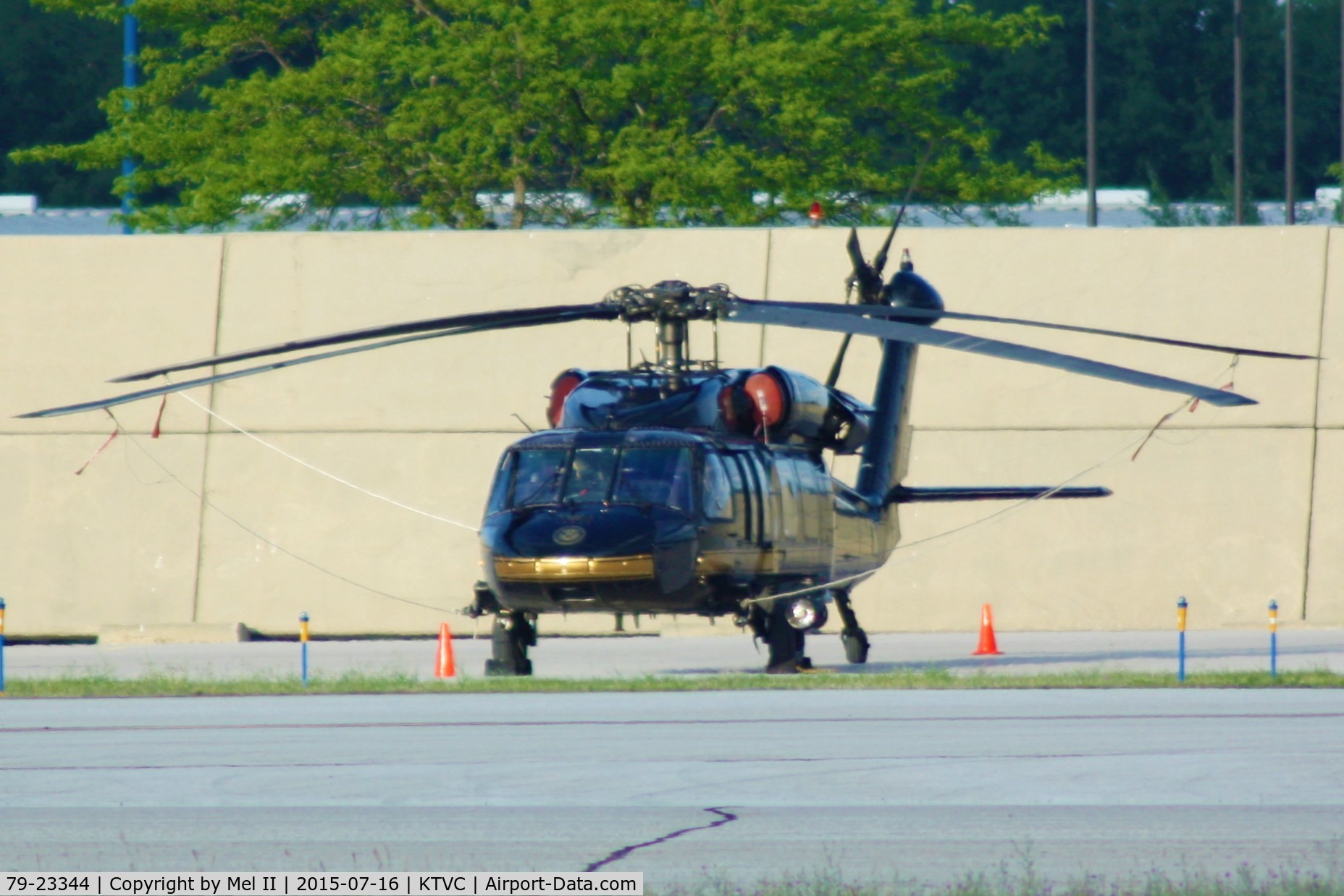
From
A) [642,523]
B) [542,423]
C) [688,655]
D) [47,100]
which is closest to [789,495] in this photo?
[642,523]

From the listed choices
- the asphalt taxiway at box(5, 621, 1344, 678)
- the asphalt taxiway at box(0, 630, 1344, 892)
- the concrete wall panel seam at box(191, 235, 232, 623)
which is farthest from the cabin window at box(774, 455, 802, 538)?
the concrete wall panel seam at box(191, 235, 232, 623)

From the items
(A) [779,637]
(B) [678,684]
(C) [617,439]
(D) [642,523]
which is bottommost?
(B) [678,684]

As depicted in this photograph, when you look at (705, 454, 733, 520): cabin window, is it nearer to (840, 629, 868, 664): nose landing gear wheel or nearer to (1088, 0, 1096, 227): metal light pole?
(840, 629, 868, 664): nose landing gear wheel

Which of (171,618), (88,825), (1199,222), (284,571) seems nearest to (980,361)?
(284,571)

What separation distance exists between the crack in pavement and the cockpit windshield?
753 cm

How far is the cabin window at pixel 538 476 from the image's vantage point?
16797 millimetres

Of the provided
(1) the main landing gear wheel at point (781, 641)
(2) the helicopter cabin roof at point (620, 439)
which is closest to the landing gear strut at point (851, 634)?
(1) the main landing gear wheel at point (781, 641)

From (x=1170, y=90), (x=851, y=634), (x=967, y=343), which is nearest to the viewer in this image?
(x=967, y=343)

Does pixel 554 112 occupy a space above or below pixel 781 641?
above

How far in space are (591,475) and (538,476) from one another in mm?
494

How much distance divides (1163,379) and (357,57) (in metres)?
26.6

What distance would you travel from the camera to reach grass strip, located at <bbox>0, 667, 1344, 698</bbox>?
16297 mm

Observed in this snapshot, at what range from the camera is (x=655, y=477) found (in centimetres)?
1688

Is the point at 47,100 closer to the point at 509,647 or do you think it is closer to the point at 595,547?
the point at 509,647
